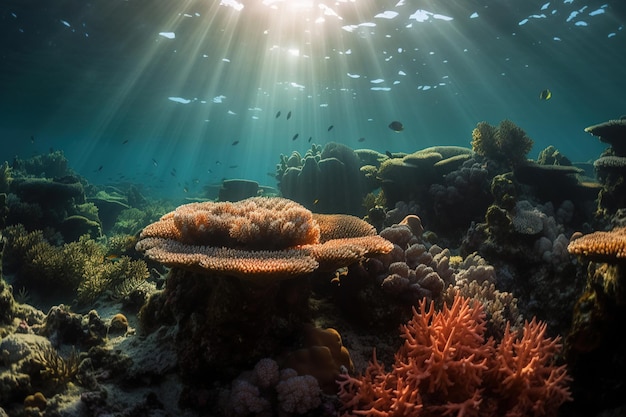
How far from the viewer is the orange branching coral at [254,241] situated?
11.3 ft

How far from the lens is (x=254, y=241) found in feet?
14.2

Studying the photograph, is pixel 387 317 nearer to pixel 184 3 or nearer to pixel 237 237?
pixel 237 237

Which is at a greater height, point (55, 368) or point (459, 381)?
point (459, 381)

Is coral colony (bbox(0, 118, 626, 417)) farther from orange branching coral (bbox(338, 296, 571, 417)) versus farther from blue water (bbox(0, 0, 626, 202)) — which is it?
blue water (bbox(0, 0, 626, 202))

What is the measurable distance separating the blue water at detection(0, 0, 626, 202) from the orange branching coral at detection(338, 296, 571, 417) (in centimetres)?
1789

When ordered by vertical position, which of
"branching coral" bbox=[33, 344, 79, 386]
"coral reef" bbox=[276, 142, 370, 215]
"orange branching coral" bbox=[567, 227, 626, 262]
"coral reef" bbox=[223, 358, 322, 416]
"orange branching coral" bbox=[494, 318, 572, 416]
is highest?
"orange branching coral" bbox=[567, 227, 626, 262]

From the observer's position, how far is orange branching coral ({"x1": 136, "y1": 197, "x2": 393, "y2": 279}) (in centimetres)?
346

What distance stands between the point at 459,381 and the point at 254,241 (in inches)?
105

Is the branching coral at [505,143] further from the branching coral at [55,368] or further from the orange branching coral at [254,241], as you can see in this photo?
the branching coral at [55,368]

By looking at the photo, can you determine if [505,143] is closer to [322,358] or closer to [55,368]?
[322,358]

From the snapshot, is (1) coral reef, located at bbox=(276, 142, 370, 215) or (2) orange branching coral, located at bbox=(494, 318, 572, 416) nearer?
(2) orange branching coral, located at bbox=(494, 318, 572, 416)

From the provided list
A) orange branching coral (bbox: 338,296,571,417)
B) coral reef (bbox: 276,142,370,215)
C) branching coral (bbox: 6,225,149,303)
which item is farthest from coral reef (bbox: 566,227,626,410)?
coral reef (bbox: 276,142,370,215)

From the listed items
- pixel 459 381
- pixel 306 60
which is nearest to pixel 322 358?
pixel 459 381

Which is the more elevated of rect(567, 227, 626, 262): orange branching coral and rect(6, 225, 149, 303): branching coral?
rect(567, 227, 626, 262): orange branching coral
